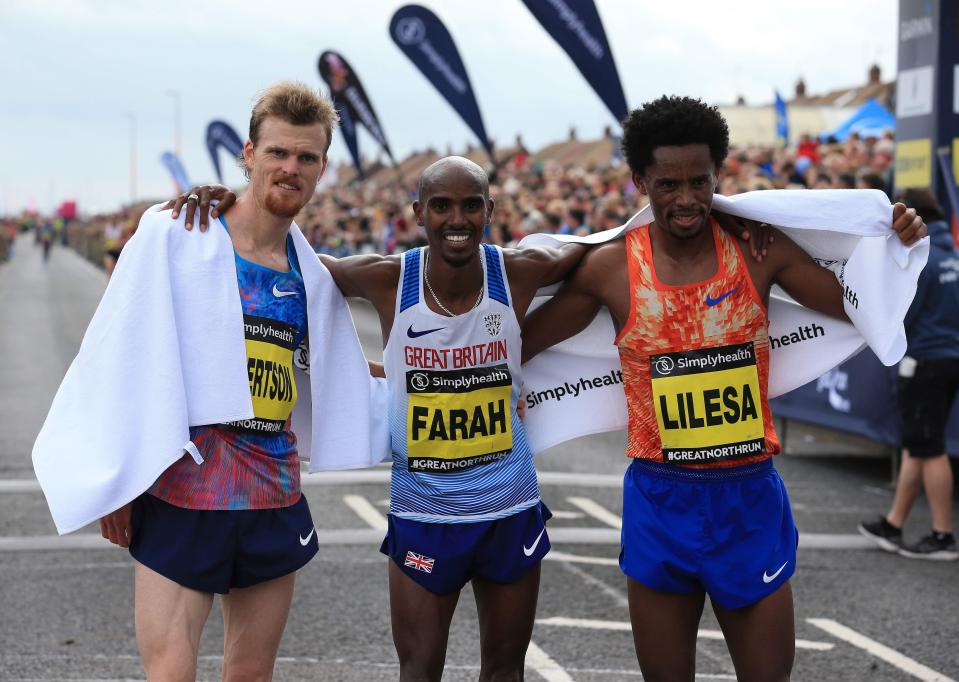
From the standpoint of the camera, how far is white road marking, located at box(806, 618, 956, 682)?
17.6 ft

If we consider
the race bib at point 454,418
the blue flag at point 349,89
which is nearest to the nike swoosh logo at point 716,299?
the race bib at point 454,418

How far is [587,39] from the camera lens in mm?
12211

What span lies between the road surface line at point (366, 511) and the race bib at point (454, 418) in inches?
154

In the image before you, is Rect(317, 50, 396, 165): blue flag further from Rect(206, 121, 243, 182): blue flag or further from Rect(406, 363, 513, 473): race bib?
Rect(406, 363, 513, 473): race bib

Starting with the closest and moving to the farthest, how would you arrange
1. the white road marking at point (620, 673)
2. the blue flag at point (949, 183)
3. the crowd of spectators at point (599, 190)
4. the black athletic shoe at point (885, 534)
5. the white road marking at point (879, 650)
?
the white road marking at point (620, 673) → the white road marking at point (879, 650) → the black athletic shoe at point (885, 534) → the blue flag at point (949, 183) → the crowd of spectators at point (599, 190)

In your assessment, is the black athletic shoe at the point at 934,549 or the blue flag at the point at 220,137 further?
the blue flag at the point at 220,137

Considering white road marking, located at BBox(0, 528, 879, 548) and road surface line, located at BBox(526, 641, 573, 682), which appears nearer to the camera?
road surface line, located at BBox(526, 641, 573, 682)

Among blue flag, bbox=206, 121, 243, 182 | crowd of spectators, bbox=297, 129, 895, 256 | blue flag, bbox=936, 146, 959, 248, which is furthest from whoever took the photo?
blue flag, bbox=206, 121, 243, 182

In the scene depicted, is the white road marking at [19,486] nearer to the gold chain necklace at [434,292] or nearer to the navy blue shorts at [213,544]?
the navy blue shorts at [213,544]

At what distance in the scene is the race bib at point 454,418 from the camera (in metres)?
3.97

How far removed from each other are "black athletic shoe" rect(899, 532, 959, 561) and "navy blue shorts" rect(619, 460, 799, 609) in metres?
3.87

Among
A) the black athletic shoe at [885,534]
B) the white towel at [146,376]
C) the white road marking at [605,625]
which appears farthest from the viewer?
the black athletic shoe at [885,534]

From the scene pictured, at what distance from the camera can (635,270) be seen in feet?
13.0

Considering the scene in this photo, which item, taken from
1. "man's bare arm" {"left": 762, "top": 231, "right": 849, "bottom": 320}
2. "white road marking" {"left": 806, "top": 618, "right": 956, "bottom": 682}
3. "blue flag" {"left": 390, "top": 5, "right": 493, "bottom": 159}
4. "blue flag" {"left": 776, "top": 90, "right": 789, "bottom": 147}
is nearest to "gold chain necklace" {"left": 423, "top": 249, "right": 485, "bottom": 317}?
"man's bare arm" {"left": 762, "top": 231, "right": 849, "bottom": 320}
